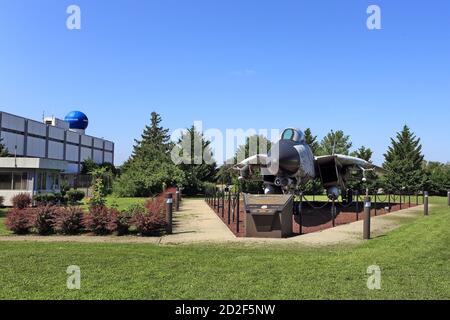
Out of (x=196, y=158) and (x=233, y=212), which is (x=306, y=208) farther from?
(x=196, y=158)

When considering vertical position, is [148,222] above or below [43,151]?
below

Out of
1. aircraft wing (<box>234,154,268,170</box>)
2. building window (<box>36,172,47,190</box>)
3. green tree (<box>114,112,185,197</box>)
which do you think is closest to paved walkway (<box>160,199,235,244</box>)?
aircraft wing (<box>234,154,268,170</box>)

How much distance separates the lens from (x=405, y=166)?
54.6 meters

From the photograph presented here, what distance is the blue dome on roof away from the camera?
82812 mm

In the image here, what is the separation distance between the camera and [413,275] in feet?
22.5

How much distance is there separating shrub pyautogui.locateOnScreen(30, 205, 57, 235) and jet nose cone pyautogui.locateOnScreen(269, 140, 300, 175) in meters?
8.23

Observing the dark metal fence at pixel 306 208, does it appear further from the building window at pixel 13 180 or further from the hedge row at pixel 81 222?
the building window at pixel 13 180

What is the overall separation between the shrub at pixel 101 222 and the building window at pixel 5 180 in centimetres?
1956

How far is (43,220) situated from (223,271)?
728 centimetres

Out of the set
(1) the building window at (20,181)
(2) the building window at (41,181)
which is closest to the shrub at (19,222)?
(1) the building window at (20,181)

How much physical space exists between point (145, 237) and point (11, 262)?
4.34 meters

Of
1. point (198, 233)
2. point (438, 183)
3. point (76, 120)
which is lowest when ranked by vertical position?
point (198, 233)

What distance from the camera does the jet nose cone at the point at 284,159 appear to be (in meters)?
16.4

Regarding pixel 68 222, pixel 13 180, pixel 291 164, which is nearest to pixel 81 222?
pixel 68 222
